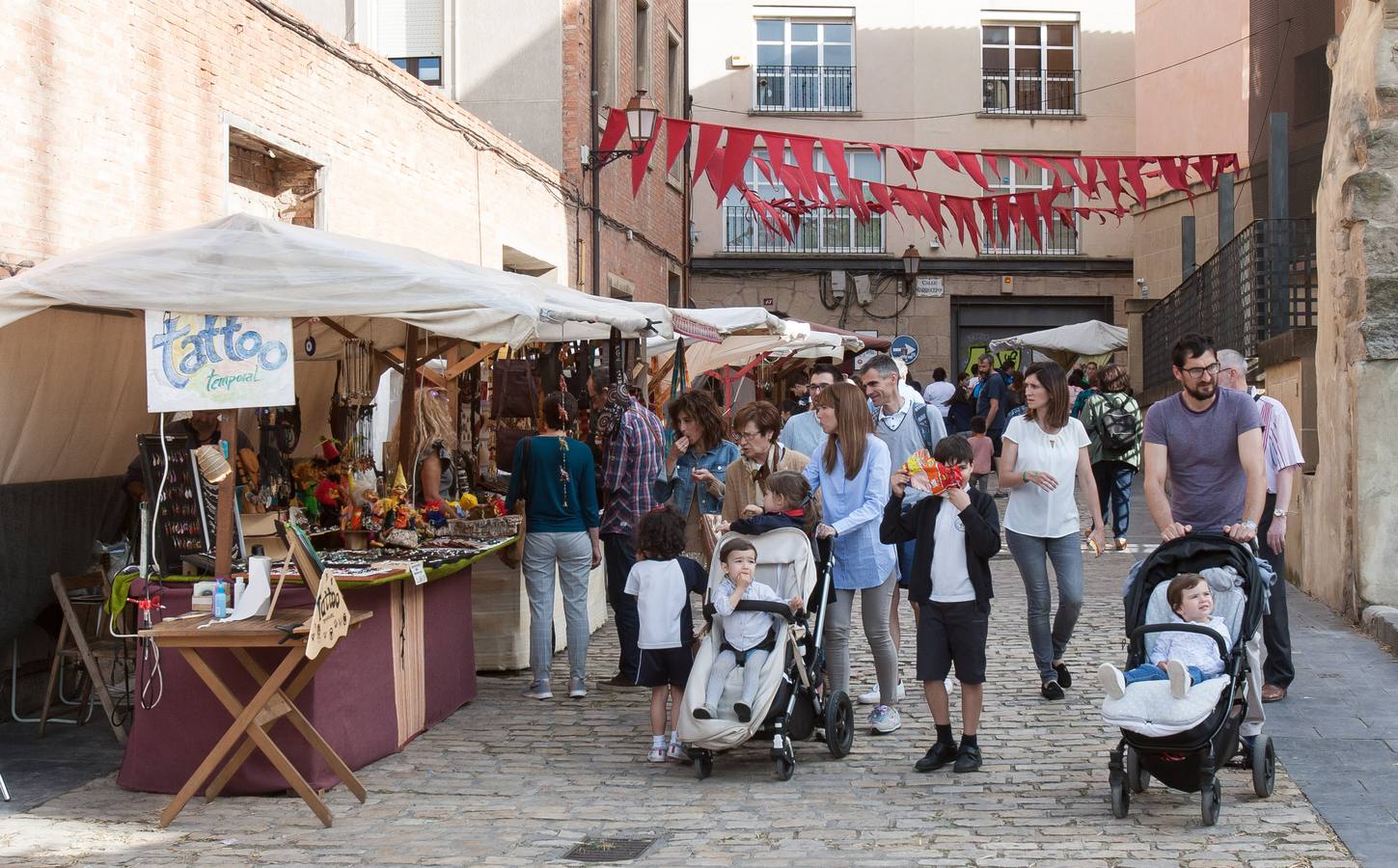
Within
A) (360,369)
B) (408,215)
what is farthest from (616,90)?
(360,369)

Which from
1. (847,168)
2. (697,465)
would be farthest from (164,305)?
(847,168)

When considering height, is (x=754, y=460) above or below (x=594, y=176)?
below

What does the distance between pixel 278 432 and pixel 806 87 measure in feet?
78.2

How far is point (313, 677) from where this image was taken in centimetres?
637

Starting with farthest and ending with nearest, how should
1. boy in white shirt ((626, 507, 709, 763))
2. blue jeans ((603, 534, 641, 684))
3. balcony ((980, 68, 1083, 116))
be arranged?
1. balcony ((980, 68, 1083, 116))
2. blue jeans ((603, 534, 641, 684))
3. boy in white shirt ((626, 507, 709, 763))

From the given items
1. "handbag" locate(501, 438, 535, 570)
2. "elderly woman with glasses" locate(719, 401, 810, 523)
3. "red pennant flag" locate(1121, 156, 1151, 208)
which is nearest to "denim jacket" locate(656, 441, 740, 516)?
"elderly woman with glasses" locate(719, 401, 810, 523)

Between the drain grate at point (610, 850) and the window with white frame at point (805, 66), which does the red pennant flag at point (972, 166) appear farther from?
the window with white frame at point (805, 66)

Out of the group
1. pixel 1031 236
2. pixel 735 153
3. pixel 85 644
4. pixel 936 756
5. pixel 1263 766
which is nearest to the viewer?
pixel 1263 766

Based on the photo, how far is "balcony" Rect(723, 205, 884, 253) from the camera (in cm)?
3084

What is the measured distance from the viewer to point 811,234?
3111 centimetres

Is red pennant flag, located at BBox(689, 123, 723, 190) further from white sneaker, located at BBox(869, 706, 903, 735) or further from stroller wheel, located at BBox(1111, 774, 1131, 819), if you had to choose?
stroller wheel, located at BBox(1111, 774, 1131, 819)

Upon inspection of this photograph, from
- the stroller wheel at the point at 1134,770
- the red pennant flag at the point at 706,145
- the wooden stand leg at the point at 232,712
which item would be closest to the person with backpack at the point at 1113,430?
the red pennant flag at the point at 706,145

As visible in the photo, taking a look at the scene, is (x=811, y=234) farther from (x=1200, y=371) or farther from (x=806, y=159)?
(x=1200, y=371)

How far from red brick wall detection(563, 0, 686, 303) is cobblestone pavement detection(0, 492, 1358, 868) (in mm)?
12006
